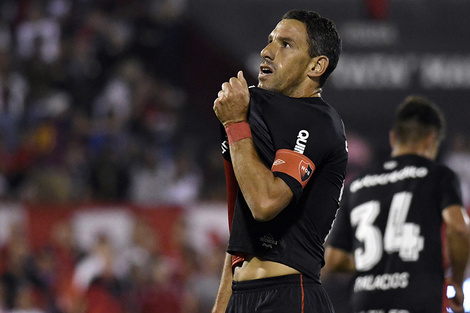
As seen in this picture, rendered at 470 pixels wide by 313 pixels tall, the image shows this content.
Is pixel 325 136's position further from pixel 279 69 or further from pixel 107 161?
pixel 107 161

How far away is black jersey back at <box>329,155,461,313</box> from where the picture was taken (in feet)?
17.8

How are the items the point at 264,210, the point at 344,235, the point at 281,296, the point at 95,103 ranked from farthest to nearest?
1. the point at 95,103
2. the point at 344,235
3. the point at 281,296
4. the point at 264,210

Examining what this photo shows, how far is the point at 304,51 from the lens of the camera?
11.8 feet

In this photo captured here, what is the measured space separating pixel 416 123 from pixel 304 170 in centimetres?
253

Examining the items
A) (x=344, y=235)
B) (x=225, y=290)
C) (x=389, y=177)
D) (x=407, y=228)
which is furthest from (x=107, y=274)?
(x=225, y=290)

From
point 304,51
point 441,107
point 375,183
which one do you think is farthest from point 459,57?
point 304,51

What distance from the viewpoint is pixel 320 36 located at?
3.64 meters

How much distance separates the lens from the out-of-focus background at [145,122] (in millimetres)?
10070

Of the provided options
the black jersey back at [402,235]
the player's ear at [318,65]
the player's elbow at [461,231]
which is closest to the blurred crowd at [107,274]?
the black jersey back at [402,235]

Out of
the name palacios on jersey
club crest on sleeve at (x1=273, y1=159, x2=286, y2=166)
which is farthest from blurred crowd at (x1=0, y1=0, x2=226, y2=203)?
club crest on sleeve at (x1=273, y1=159, x2=286, y2=166)

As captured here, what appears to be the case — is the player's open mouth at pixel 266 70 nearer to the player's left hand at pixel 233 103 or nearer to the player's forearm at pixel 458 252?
the player's left hand at pixel 233 103

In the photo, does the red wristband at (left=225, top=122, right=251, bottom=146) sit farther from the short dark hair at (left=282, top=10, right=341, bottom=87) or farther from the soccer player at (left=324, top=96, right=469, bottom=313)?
the soccer player at (left=324, top=96, right=469, bottom=313)

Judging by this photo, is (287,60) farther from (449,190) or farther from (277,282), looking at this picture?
(449,190)

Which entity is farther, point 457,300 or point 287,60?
point 457,300
